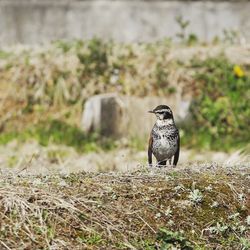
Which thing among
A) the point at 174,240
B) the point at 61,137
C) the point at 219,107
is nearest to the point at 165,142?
the point at 174,240

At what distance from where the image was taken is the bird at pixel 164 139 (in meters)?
8.15

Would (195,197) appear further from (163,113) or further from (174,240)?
(163,113)

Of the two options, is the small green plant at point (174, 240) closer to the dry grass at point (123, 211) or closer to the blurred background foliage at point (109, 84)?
the dry grass at point (123, 211)

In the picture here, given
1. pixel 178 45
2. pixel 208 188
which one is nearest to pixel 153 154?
pixel 208 188

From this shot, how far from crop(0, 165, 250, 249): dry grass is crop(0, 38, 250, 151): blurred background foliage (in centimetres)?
699

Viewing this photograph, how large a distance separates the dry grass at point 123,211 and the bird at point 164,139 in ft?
5.91

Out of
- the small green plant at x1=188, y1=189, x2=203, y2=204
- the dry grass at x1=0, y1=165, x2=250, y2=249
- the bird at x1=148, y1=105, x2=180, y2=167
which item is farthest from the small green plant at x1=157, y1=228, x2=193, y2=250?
the bird at x1=148, y1=105, x2=180, y2=167

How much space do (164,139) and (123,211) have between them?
8.24 feet

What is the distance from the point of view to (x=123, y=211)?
224 inches

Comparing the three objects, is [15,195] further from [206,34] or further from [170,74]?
[206,34]

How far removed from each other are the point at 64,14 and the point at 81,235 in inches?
379

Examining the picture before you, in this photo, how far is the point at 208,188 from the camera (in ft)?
20.0

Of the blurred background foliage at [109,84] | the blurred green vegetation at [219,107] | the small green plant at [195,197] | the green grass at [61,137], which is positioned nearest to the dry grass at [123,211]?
the small green plant at [195,197]

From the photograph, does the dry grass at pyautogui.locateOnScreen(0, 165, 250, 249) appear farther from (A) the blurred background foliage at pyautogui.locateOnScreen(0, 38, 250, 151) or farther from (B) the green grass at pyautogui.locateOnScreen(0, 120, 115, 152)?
(A) the blurred background foliage at pyautogui.locateOnScreen(0, 38, 250, 151)
